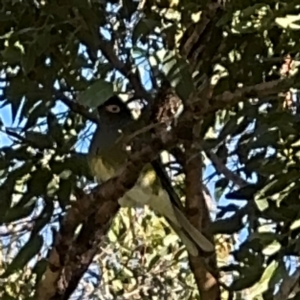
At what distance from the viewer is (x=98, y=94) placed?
93 centimetres

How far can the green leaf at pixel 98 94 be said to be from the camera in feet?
3.01

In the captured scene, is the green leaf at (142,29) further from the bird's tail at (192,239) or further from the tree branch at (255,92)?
the bird's tail at (192,239)

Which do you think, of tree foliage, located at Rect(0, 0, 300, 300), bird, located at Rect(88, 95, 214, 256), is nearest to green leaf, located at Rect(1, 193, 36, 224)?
tree foliage, located at Rect(0, 0, 300, 300)

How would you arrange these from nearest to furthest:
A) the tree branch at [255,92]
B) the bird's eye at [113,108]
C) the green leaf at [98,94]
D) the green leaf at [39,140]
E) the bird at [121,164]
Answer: the green leaf at [98,94] → the tree branch at [255,92] → the green leaf at [39,140] → the bird at [121,164] → the bird's eye at [113,108]

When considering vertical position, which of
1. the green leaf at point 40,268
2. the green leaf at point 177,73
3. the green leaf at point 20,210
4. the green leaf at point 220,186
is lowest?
the green leaf at point 177,73

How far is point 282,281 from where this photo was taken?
1.11m

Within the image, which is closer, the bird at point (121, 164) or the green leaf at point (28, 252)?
the green leaf at point (28, 252)

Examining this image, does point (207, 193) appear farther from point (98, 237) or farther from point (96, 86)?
point (96, 86)

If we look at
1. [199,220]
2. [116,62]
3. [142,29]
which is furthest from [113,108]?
[142,29]

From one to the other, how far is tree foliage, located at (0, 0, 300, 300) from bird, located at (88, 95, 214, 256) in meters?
0.03

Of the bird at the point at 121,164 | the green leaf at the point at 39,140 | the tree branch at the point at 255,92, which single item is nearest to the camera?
the tree branch at the point at 255,92

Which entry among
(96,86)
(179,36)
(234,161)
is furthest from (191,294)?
(96,86)

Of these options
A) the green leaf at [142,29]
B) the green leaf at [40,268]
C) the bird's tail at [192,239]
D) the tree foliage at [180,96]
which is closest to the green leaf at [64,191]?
the tree foliage at [180,96]

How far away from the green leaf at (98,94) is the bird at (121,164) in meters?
0.54
